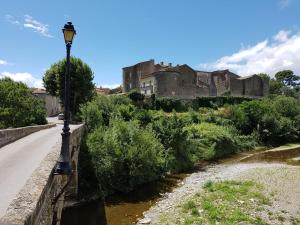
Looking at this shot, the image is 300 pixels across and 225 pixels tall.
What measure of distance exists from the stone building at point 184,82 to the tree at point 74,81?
16647 millimetres

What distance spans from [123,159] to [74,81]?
25003mm

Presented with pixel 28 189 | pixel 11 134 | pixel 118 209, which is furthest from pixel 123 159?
pixel 28 189

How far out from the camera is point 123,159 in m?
19.2

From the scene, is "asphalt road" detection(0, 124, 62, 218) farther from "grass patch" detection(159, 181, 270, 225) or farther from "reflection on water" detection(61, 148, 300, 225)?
"grass patch" detection(159, 181, 270, 225)

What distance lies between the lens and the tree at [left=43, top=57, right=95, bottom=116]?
42.0 meters

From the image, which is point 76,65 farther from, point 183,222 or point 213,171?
point 183,222

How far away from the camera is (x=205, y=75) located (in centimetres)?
7269

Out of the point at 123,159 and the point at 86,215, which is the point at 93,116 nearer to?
the point at 123,159

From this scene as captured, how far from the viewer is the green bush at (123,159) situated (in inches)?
739

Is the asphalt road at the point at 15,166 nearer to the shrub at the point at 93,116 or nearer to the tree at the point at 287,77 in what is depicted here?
the shrub at the point at 93,116

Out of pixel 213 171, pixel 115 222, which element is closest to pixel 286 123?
pixel 213 171

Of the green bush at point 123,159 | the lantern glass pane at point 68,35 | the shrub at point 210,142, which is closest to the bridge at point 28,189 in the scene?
the lantern glass pane at point 68,35

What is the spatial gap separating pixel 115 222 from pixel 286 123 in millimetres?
34904

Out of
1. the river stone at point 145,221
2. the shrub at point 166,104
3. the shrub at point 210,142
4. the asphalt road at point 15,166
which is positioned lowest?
the river stone at point 145,221
